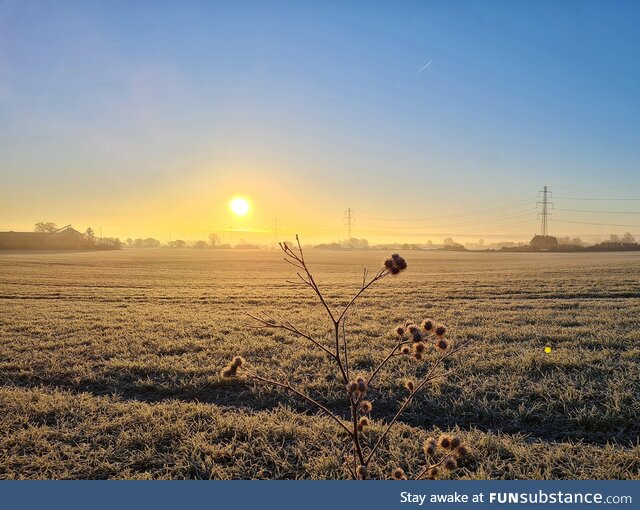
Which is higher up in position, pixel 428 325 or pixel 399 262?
pixel 399 262

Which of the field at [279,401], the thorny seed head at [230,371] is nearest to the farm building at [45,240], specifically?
the field at [279,401]

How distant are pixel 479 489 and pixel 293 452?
2205mm

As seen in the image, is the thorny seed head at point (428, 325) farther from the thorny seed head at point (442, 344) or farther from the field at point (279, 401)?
the field at point (279, 401)

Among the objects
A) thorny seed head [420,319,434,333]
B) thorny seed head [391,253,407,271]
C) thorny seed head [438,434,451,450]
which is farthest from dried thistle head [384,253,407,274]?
thorny seed head [438,434,451,450]

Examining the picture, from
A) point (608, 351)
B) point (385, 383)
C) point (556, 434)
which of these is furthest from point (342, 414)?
point (608, 351)

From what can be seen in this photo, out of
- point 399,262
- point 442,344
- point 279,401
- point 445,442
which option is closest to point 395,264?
point 399,262

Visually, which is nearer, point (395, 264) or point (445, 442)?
point (395, 264)

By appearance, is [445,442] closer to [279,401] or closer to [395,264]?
[395,264]

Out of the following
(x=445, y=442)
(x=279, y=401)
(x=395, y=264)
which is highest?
(x=395, y=264)

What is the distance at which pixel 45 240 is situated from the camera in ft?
280

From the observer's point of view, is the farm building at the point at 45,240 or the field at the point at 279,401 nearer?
the field at the point at 279,401

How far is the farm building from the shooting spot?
80.1 meters

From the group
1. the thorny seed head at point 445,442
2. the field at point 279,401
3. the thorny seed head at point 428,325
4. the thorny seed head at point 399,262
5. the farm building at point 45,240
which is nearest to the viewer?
the thorny seed head at point 399,262

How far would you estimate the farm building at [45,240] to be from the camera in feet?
263
